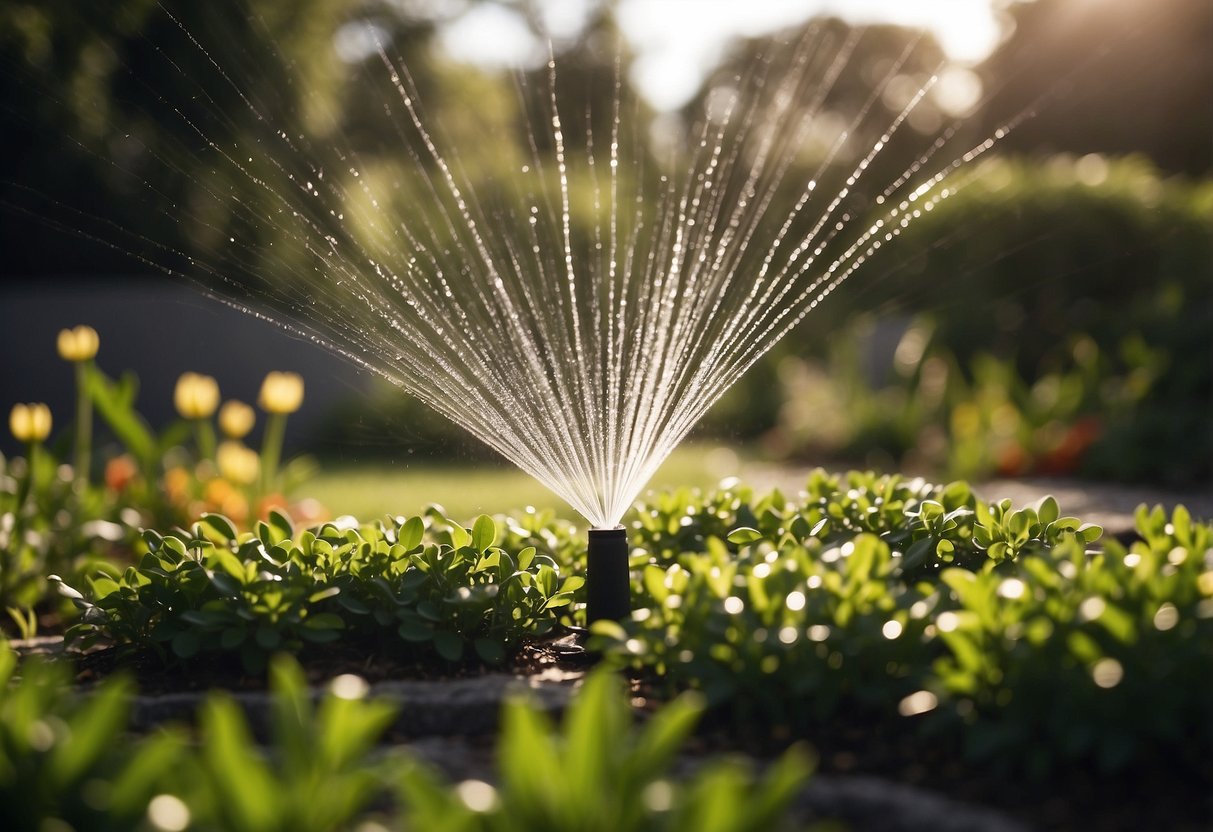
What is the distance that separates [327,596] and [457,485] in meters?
5.29

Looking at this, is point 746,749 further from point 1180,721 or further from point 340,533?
point 340,533

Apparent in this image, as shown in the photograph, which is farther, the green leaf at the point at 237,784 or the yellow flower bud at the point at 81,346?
the yellow flower bud at the point at 81,346

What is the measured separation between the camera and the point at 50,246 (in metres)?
15.4

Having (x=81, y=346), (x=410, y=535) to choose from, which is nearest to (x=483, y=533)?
(x=410, y=535)

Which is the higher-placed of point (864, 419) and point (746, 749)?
point (864, 419)

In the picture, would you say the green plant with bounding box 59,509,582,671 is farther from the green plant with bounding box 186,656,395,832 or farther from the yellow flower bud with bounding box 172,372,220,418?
the yellow flower bud with bounding box 172,372,220,418

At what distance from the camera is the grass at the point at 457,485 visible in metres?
6.29

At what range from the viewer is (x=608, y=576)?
2.66m

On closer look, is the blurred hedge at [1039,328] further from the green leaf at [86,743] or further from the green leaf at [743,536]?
the green leaf at [86,743]

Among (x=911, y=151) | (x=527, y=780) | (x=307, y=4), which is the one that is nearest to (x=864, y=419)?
(x=527, y=780)

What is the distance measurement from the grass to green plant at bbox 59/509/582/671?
84.9 inches

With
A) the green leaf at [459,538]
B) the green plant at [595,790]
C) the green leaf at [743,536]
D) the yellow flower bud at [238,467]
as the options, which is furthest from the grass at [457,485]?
the green plant at [595,790]

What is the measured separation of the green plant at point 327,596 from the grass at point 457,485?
216 cm

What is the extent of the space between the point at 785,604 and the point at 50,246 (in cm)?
1565
